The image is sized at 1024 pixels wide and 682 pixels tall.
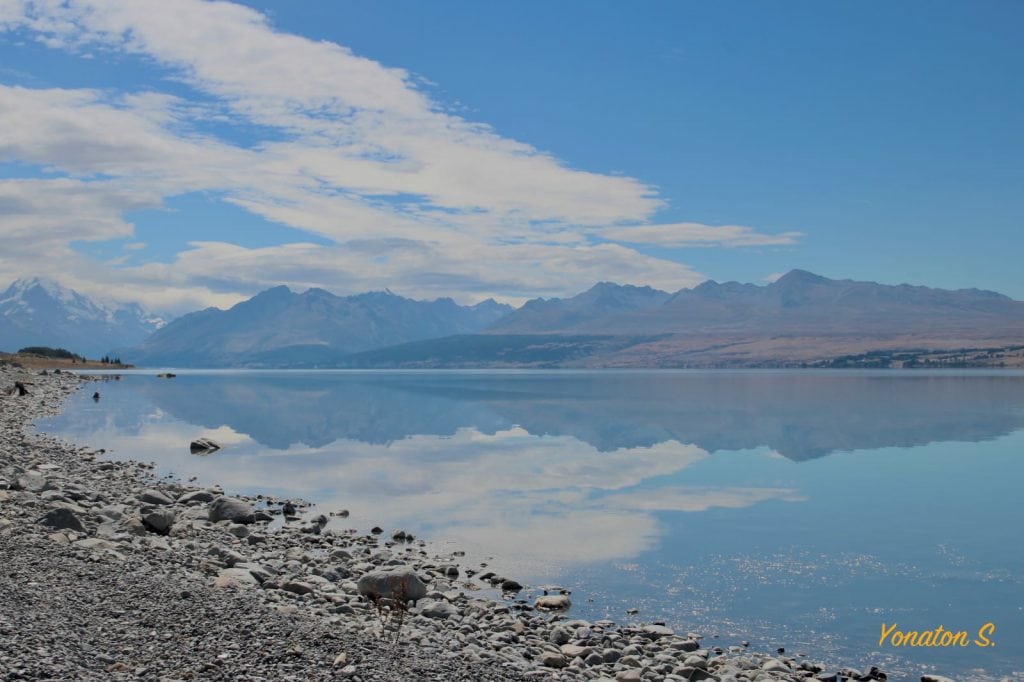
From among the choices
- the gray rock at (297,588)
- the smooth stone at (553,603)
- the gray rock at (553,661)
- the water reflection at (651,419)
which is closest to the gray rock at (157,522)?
the gray rock at (297,588)

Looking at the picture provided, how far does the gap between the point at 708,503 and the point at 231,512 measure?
62.5 feet

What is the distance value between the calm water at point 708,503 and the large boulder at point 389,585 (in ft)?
13.5

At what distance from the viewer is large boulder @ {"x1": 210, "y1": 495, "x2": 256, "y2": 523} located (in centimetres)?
2684

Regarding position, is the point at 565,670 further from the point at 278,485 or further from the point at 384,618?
the point at 278,485

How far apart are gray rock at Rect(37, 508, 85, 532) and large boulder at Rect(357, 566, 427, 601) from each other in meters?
7.79

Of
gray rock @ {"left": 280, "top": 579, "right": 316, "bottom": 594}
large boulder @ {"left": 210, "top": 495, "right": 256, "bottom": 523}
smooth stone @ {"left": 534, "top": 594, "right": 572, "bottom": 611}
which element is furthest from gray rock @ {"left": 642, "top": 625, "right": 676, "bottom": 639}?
large boulder @ {"left": 210, "top": 495, "right": 256, "bottom": 523}

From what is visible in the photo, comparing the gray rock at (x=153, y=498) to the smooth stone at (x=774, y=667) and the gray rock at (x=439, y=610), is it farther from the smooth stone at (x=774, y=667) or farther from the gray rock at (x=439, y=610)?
the smooth stone at (x=774, y=667)

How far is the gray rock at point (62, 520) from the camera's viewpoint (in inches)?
801

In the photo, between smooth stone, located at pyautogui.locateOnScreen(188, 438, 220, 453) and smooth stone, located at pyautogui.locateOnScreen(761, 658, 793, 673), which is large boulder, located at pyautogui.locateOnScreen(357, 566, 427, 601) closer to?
smooth stone, located at pyautogui.locateOnScreen(761, 658, 793, 673)

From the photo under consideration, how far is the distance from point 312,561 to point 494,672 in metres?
10.1

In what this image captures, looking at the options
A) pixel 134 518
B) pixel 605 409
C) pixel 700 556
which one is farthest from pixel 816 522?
pixel 605 409

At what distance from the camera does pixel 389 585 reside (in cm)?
1869
